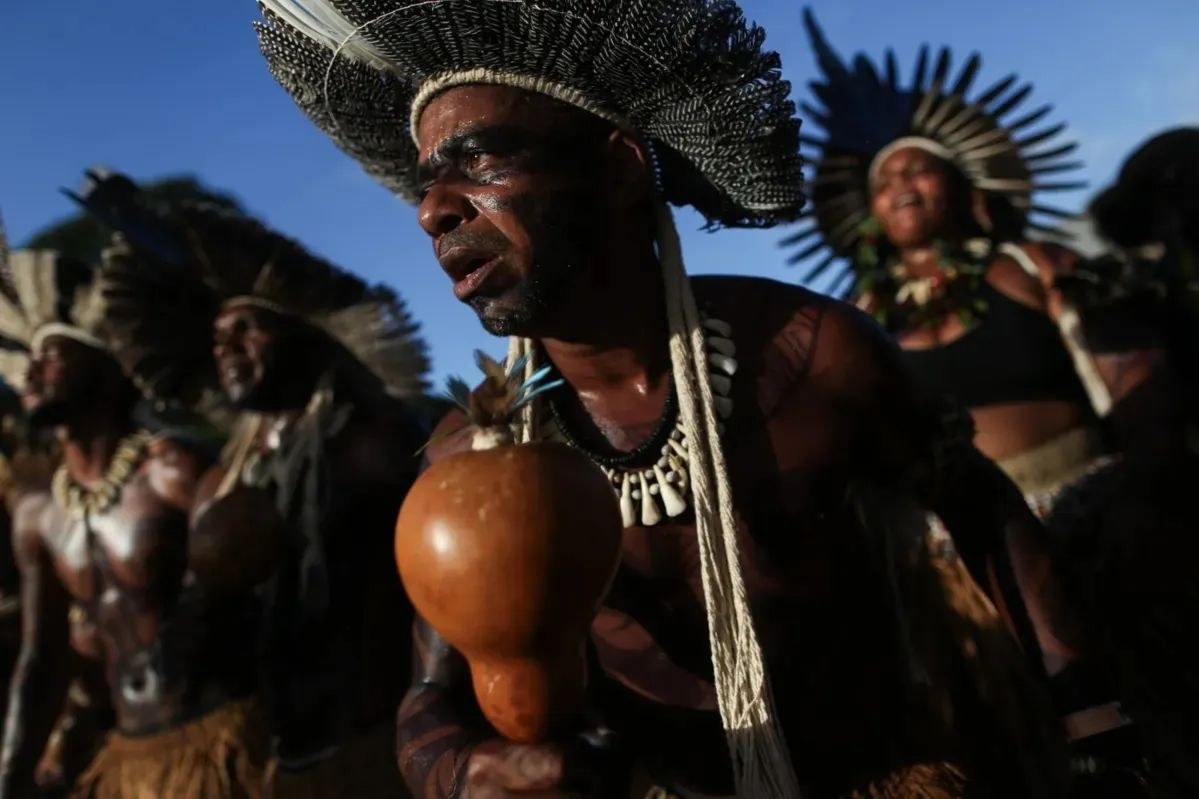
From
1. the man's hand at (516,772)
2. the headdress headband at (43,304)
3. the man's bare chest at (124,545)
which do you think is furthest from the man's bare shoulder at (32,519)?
the man's hand at (516,772)

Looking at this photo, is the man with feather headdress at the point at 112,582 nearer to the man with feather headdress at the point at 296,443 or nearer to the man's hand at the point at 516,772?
the man with feather headdress at the point at 296,443

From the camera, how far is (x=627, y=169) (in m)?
1.99

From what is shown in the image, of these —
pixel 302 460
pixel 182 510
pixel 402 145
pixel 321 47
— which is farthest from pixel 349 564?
pixel 321 47

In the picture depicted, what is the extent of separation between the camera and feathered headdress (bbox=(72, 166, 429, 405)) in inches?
166

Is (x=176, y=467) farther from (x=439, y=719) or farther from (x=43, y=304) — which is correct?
(x=439, y=719)

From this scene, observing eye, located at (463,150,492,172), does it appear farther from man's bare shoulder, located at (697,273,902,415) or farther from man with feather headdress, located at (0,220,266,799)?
man with feather headdress, located at (0,220,266,799)

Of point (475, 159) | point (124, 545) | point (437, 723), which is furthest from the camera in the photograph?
point (124, 545)

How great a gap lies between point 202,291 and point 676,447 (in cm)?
335

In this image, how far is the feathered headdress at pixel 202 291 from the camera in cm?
421

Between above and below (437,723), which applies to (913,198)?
above

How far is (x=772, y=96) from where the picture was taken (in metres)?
1.94

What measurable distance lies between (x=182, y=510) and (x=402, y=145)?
2.75 metres

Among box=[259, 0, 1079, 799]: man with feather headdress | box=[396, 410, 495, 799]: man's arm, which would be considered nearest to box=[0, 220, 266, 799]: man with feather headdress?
box=[396, 410, 495, 799]: man's arm

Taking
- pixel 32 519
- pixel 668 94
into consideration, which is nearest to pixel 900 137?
pixel 668 94
